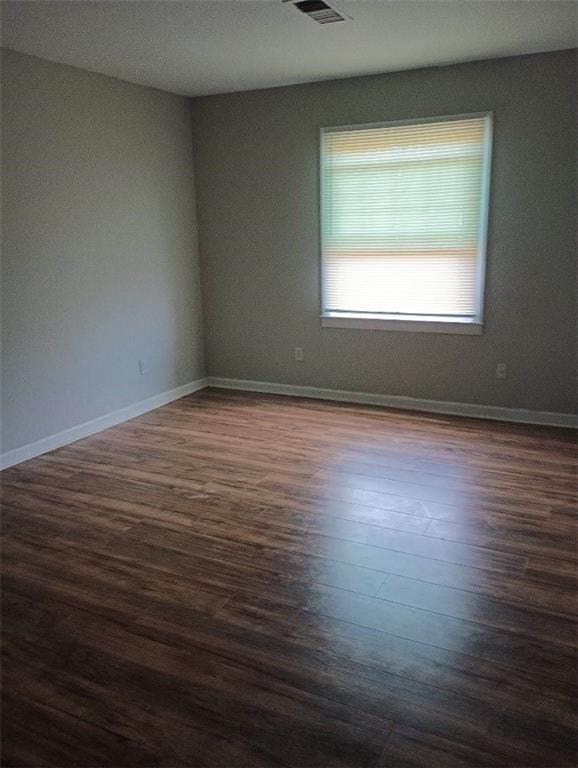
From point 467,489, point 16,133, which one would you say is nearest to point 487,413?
point 467,489

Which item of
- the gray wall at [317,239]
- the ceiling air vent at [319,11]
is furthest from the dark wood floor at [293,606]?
the ceiling air vent at [319,11]

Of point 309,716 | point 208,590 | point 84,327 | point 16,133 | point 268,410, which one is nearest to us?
point 309,716

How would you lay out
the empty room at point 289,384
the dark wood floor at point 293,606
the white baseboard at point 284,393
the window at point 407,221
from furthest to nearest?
the window at point 407,221
the white baseboard at point 284,393
the empty room at point 289,384
the dark wood floor at point 293,606

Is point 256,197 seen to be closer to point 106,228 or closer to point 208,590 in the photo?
point 106,228

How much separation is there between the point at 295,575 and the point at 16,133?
3096 millimetres

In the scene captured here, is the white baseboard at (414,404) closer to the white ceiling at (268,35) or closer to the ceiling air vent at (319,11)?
the white ceiling at (268,35)

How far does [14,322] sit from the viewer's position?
12.6 feet

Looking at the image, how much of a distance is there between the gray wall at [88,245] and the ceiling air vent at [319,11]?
1.79 meters

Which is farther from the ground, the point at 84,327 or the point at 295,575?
the point at 84,327

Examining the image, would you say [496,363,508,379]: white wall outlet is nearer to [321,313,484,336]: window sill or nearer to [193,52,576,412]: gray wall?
[193,52,576,412]: gray wall

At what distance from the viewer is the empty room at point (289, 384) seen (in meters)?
1.96

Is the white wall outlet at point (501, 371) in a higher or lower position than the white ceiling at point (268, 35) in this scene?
lower

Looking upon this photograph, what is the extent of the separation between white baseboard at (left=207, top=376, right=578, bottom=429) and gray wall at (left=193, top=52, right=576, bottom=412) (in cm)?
6

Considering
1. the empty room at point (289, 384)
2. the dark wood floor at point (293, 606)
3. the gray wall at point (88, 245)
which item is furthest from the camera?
the gray wall at point (88, 245)
